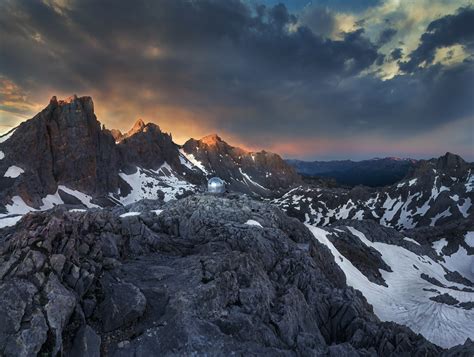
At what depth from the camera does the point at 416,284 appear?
63.1 m

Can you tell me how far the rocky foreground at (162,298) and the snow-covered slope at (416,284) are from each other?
17.7 m

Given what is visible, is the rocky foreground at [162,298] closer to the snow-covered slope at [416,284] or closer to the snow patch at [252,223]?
the snow patch at [252,223]

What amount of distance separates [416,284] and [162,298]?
5836cm

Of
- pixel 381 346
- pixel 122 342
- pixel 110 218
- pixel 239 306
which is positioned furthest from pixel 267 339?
pixel 110 218

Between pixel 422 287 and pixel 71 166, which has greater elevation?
pixel 71 166

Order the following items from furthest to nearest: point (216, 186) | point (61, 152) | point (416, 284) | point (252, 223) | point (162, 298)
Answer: point (61, 152), point (216, 186), point (416, 284), point (252, 223), point (162, 298)

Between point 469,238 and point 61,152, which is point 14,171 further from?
point 469,238

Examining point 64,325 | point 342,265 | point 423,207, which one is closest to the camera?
point 64,325

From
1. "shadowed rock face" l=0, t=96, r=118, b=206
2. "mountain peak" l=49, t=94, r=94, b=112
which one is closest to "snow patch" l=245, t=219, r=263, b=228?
"shadowed rock face" l=0, t=96, r=118, b=206

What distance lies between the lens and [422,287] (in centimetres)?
6134

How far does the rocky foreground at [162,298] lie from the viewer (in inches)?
744

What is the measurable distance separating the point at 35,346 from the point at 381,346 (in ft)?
90.5

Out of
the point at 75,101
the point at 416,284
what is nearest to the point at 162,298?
the point at 416,284

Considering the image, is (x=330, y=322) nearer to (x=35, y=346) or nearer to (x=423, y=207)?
(x=35, y=346)
